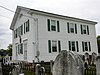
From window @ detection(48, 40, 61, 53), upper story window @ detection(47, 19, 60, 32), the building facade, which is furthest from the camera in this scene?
upper story window @ detection(47, 19, 60, 32)

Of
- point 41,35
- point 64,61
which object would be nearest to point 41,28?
point 41,35

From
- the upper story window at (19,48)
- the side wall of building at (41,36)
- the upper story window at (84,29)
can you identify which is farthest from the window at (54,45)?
the upper story window at (84,29)

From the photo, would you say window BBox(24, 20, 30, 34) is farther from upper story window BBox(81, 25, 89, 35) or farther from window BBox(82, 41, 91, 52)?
window BBox(82, 41, 91, 52)

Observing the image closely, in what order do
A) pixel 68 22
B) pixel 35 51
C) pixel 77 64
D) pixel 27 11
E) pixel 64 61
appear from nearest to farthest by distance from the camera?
pixel 77 64, pixel 64 61, pixel 35 51, pixel 27 11, pixel 68 22

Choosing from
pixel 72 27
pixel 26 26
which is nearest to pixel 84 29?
pixel 72 27

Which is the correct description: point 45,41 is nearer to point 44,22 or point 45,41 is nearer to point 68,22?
point 44,22

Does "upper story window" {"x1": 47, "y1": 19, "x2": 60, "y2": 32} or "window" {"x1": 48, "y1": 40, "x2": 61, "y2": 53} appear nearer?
"window" {"x1": 48, "y1": 40, "x2": 61, "y2": 53}

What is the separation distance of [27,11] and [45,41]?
4.52 m

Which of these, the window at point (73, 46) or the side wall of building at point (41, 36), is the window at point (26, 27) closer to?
the side wall of building at point (41, 36)

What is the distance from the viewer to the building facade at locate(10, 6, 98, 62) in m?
19.4

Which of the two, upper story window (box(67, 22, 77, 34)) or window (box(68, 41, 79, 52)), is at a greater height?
upper story window (box(67, 22, 77, 34))

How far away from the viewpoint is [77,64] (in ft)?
16.6

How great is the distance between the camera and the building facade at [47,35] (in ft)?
63.7

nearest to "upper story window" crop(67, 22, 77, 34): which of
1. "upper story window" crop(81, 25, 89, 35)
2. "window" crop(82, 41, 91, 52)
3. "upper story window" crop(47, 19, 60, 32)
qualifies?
"upper story window" crop(81, 25, 89, 35)
